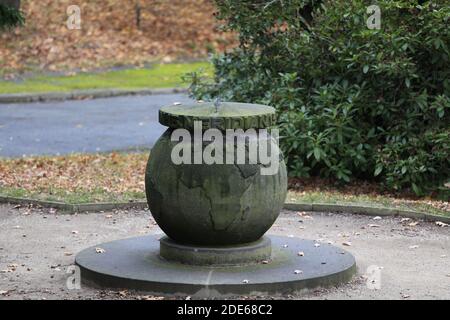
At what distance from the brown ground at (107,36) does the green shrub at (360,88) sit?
426 inches

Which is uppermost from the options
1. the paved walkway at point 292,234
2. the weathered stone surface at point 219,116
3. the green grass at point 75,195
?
the weathered stone surface at point 219,116

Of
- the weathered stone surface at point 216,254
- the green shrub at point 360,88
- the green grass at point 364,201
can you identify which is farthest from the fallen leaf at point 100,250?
the green shrub at point 360,88

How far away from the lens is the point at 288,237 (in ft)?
30.3

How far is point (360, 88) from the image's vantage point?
12.1 metres

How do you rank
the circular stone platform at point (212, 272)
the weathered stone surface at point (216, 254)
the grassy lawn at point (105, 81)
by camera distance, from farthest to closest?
the grassy lawn at point (105, 81)
the weathered stone surface at point (216, 254)
the circular stone platform at point (212, 272)

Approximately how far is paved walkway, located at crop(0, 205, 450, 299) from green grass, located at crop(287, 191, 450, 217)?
33cm

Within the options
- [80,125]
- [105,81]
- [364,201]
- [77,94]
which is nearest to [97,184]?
[364,201]

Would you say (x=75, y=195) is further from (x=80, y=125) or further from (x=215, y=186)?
(x=80, y=125)

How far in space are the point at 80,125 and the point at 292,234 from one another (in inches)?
321

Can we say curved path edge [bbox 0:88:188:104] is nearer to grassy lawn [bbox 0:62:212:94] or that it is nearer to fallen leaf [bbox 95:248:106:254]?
grassy lawn [bbox 0:62:212:94]

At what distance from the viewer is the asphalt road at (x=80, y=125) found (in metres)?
15.3

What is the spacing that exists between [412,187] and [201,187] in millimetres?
4574

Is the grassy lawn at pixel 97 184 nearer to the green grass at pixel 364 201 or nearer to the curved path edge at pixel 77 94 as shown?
the green grass at pixel 364 201

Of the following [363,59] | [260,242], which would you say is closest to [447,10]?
[363,59]
